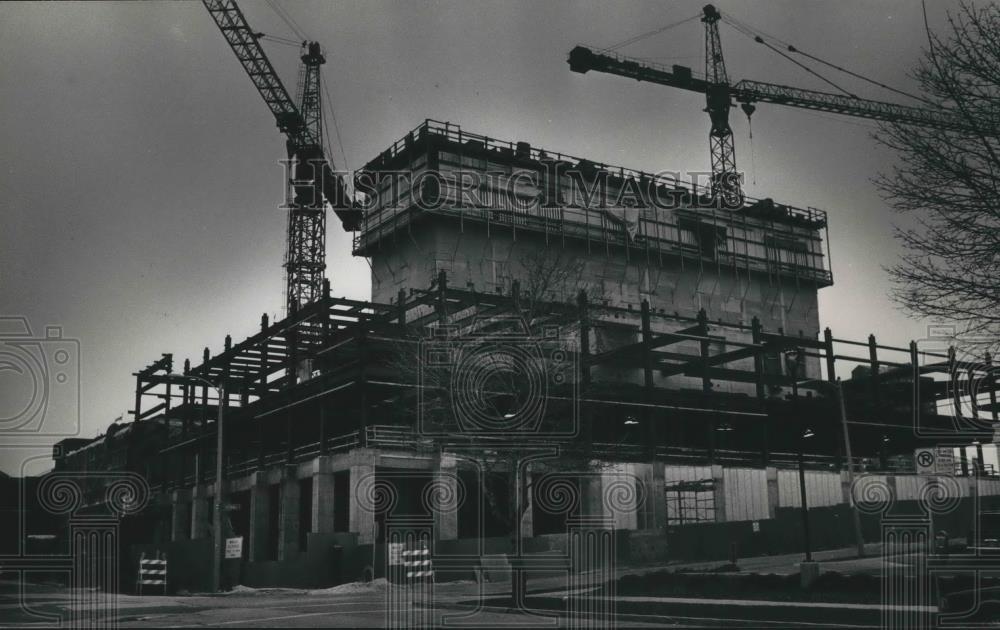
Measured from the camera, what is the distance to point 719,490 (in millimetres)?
56625

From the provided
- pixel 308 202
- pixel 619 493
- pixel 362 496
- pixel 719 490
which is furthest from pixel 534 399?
pixel 308 202

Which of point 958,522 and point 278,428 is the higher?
point 278,428

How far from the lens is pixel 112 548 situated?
45.2 metres

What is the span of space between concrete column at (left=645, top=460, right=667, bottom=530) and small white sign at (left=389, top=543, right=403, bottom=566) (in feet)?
64.8

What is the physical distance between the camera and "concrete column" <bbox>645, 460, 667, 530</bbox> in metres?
52.9

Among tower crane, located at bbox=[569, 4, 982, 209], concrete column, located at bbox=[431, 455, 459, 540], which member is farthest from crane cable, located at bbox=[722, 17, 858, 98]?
concrete column, located at bbox=[431, 455, 459, 540]

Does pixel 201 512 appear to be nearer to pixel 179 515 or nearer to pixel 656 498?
pixel 179 515

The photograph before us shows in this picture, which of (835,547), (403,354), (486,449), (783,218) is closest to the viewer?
(486,449)

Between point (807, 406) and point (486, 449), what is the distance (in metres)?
40.2

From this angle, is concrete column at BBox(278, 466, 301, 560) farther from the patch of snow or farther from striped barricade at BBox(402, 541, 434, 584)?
striped barricade at BBox(402, 541, 434, 584)

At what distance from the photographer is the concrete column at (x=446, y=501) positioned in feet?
157

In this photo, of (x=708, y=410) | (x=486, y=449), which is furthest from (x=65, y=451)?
(x=486, y=449)

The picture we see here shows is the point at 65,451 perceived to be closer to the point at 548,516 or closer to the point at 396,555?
the point at 548,516

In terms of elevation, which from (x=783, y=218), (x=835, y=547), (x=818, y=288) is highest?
(x=783, y=218)
